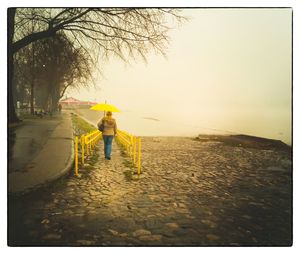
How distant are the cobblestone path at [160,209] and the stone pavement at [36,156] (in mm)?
302

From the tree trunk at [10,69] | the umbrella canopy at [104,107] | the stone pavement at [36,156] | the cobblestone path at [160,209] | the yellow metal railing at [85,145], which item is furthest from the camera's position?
the umbrella canopy at [104,107]

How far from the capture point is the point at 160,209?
4.60 meters

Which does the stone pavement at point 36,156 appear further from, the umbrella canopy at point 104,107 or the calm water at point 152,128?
the umbrella canopy at point 104,107

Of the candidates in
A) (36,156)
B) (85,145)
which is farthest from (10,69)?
(85,145)

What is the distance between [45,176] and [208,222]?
3.60 m

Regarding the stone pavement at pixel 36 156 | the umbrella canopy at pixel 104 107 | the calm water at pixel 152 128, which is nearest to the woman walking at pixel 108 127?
the calm water at pixel 152 128

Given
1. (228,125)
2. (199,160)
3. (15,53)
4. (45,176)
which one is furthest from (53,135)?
(228,125)

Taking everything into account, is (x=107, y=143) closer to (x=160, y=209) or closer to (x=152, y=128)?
(x=160, y=209)

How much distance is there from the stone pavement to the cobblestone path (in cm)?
30

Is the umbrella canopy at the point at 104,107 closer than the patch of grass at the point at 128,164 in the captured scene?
Yes

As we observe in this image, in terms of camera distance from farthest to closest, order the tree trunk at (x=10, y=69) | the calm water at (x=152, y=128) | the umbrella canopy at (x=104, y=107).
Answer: the calm water at (x=152, y=128)
the umbrella canopy at (x=104, y=107)
the tree trunk at (x=10, y=69)

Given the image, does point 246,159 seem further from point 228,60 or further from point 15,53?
point 15,53

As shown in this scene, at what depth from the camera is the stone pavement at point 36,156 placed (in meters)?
5.21

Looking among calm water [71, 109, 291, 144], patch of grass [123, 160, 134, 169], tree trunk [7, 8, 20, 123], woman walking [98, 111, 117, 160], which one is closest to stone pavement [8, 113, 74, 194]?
tree trunk [7, 8, 20, 123]
